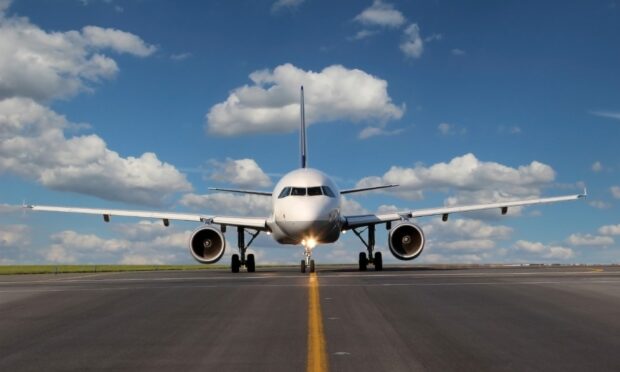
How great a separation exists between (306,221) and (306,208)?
54cm

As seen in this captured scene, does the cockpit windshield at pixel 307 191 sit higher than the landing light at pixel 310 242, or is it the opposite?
the cockpit windshield at pixel 307 191

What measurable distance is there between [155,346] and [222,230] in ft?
92.0

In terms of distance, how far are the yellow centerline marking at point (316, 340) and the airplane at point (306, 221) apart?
49.8 ft

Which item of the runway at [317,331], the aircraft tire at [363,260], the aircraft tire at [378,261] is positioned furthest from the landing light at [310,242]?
the runway at [317,331]

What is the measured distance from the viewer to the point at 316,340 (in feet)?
33.6

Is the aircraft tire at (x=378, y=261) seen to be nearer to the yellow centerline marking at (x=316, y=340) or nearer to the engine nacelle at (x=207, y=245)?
the engine nacelle at (x=207, y=245)

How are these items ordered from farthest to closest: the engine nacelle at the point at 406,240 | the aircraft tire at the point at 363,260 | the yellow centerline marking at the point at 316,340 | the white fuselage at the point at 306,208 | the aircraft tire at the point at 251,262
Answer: the aircraft tire at the point at 363,260 < the aircraft tire at the point at 251,262 < the engine nacelle at the point at 406,240 < the white fuselage at the point at 306,208 < the yellow centerline marking at the point at 316,340

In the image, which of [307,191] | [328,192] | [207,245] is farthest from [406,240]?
[207,245]

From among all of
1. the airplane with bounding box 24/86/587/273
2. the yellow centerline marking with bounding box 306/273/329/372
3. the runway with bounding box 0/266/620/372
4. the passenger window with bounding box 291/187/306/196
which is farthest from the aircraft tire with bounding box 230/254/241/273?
the yellow centerline marking with bounding box 306/273/329/372

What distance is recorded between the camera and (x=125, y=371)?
8.16 metres

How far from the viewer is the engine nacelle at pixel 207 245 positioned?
115ft

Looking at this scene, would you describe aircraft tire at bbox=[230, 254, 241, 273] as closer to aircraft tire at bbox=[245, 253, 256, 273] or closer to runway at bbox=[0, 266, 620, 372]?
aircraft tire at bbox=[245, 253, 256, 273]

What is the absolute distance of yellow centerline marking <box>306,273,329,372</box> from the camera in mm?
8273

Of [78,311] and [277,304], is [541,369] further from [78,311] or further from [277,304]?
[78,311]
